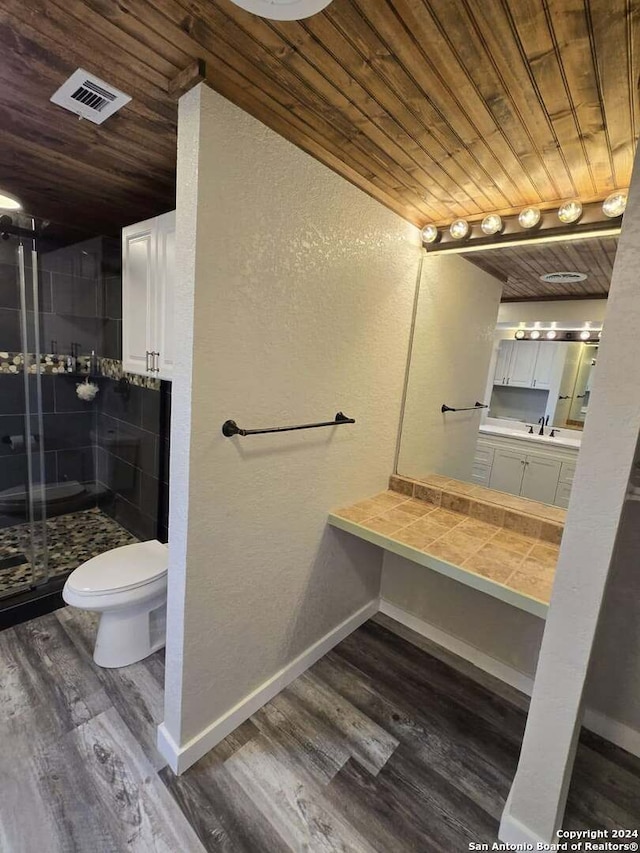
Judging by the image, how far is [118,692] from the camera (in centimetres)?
172

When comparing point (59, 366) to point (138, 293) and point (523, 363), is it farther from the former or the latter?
point (523, 363)

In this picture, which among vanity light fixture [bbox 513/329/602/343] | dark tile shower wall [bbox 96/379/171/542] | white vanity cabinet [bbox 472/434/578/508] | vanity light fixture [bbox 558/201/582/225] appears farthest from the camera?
dark tile shower wall [bbox 96/379/171/542]

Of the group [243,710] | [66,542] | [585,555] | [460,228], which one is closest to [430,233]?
[460,228]

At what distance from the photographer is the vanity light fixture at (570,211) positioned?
5.14ft

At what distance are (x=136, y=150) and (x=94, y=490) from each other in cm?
264

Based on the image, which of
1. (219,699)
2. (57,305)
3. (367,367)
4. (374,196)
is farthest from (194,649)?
(57,305)

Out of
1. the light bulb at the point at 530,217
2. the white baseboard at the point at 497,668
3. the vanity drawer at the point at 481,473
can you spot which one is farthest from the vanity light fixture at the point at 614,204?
the white baseboard at the point at 497,668

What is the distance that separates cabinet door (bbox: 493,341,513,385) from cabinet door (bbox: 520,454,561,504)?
41 cm

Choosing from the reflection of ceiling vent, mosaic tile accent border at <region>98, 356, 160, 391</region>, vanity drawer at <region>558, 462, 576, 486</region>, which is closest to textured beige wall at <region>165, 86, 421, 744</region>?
the reflection of ceiling vent

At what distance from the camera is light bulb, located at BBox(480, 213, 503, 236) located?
5.82 feet

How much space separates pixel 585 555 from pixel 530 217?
141 cm

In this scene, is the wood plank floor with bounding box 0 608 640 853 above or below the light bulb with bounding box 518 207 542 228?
below

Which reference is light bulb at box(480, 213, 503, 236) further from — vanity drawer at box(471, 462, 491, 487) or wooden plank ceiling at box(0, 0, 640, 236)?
vanity drawer at box(471, 462, 491, 487)

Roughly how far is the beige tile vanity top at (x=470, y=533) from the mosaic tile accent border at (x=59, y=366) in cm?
156
